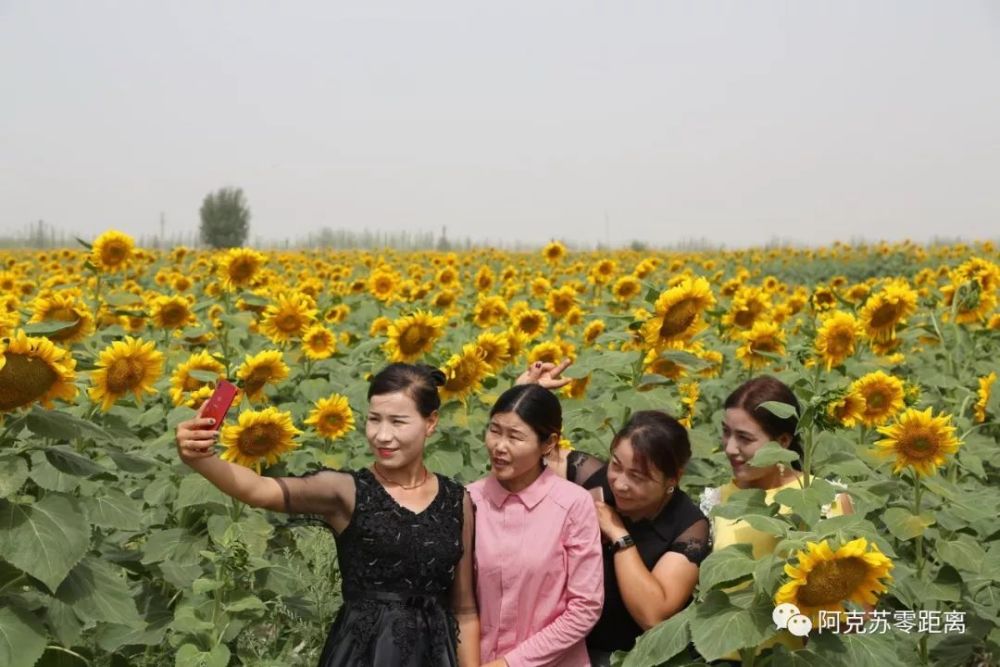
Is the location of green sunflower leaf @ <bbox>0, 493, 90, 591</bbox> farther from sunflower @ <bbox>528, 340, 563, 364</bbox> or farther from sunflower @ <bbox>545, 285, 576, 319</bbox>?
sunflower @ <bbox>545, 285, 576, 319</bbox>

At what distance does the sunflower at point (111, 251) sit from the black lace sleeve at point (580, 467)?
2.85m

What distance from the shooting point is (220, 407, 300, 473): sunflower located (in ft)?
10.2

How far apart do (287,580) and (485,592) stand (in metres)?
0.72

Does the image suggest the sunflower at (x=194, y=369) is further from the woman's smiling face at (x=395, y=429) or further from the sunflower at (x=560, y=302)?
the sunflower at (x=560, y=302)

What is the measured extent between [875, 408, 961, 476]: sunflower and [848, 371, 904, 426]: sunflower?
454mm

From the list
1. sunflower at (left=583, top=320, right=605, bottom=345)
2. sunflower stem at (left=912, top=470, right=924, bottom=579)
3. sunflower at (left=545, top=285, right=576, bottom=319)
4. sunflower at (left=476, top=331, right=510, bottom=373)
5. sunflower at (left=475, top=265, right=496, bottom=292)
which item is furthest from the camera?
sunflower at (left=475, top=265, right=496, bottom=292)

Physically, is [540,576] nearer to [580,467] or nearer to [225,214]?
[580,467]

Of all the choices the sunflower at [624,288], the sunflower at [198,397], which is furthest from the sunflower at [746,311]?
the sunflower at [198,397]

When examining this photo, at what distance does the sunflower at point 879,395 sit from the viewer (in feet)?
12.6

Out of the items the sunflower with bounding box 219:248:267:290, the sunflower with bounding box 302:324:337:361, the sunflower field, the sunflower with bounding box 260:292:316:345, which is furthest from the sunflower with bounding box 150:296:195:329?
the sunflower with bounding box 302:324:337:361

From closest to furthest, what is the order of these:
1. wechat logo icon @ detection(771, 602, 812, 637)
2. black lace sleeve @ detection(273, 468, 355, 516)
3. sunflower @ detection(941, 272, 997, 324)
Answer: wechat logo icon @ detection(771, 602, 812, 637) < black lace sleeve @ detection(273, 468, 355, 516) < sunflower @ detection(941, 272, 997, 324)

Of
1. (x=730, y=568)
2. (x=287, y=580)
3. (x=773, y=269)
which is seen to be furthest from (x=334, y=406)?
(x=773, y=269)

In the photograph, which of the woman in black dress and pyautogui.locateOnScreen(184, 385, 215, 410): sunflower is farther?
pyautogui.locateOnScreen(184, 385, 215, 410): sunflower

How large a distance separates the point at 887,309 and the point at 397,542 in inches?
112
